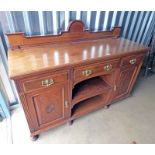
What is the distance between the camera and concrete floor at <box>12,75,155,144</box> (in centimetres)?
136

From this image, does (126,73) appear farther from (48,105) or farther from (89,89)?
(48,105)

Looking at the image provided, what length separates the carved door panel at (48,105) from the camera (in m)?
1.02

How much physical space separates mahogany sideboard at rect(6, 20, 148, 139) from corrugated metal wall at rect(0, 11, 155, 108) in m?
0.12

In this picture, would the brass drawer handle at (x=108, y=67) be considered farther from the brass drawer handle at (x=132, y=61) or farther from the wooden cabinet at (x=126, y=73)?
the brass drawer handle at (x=132, y=61)

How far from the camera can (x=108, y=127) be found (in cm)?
150

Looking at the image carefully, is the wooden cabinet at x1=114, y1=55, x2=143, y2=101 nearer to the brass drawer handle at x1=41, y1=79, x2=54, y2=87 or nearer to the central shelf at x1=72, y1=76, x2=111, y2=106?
the central shelf at x1=72, y1=76, x2=111, y2=106

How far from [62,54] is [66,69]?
0.19 meters

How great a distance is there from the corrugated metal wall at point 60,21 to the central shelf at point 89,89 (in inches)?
25.2

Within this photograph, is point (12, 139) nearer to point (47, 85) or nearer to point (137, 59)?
point (47, 85)

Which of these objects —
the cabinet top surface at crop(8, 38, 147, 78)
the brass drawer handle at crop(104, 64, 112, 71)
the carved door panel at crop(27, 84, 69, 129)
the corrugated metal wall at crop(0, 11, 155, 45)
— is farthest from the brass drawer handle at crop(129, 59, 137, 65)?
the carved door panel at crop(27, 84, 69, 129)

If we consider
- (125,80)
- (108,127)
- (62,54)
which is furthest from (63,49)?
(108,127)

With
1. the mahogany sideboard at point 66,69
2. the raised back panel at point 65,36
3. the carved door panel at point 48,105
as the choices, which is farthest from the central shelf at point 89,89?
the raised back panel at point 65,36

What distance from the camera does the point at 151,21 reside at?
2.02 metres
